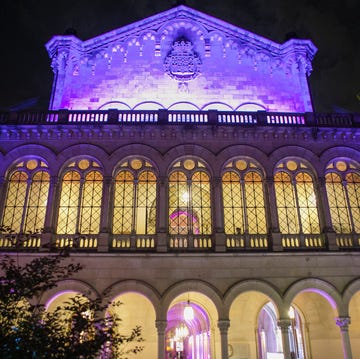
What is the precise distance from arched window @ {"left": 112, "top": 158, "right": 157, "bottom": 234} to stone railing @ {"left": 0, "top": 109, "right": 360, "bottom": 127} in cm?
214

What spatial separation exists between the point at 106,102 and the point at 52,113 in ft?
9.68

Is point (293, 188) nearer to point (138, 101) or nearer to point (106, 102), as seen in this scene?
point (138, 101)

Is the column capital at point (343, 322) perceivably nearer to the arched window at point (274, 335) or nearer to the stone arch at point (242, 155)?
the arched window at point (274, 335)

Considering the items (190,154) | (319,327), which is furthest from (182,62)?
(319,327)

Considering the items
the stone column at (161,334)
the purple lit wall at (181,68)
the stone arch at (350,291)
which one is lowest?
the stone column at (161,334)

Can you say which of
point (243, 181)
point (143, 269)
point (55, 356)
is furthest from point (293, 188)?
point (55, 356)

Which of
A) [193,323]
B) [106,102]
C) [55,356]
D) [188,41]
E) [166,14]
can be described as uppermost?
[166,14]

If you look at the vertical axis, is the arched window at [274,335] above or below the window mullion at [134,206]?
below

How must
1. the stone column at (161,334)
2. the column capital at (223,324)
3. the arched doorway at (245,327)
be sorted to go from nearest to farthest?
1. the stone column at (161,334)
2. the column capital at (223,324)
3. the arched doorway at (245,327)

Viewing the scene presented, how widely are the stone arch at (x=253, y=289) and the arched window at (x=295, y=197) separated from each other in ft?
10.1

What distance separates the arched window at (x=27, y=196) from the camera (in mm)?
18266

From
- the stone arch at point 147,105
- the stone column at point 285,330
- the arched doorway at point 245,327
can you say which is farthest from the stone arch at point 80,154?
the stone column at point 285,330

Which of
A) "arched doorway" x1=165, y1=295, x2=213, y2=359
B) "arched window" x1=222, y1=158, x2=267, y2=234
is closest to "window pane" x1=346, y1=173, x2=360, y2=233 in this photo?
"arched window" x1=222, y1=158, x2=267, y2=234

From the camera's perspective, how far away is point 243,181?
62.1 feet
